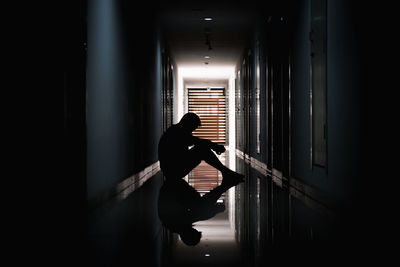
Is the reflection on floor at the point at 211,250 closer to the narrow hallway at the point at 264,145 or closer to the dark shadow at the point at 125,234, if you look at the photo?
the narrow hallway at the point at 264,145

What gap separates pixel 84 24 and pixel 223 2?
18.5 feet

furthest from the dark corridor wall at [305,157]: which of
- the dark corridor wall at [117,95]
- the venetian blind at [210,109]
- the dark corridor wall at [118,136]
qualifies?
the venetian blind at [210,109]

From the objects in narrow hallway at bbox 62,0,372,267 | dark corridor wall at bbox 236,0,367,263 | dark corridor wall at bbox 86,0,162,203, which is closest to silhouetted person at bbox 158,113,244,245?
narrow hallway at bbox 62,0,372,267

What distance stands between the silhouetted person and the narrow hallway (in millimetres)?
111

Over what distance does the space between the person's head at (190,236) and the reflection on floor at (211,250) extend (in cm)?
3

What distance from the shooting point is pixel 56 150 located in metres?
3.74

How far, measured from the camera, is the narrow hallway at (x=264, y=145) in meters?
3.13

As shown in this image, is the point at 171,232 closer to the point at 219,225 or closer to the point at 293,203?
the point at 219,225

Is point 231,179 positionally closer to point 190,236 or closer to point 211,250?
point 190,236

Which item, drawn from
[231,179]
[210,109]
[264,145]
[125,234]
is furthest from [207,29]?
[210,109]

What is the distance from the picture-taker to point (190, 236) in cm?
344

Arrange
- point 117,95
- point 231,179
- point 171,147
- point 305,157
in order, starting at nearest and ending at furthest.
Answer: point 305,157 → point 117,95 → point 171,147 → point 231,179

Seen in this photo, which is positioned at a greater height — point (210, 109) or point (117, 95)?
point (210, 109)

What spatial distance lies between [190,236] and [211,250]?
1.49 feet
